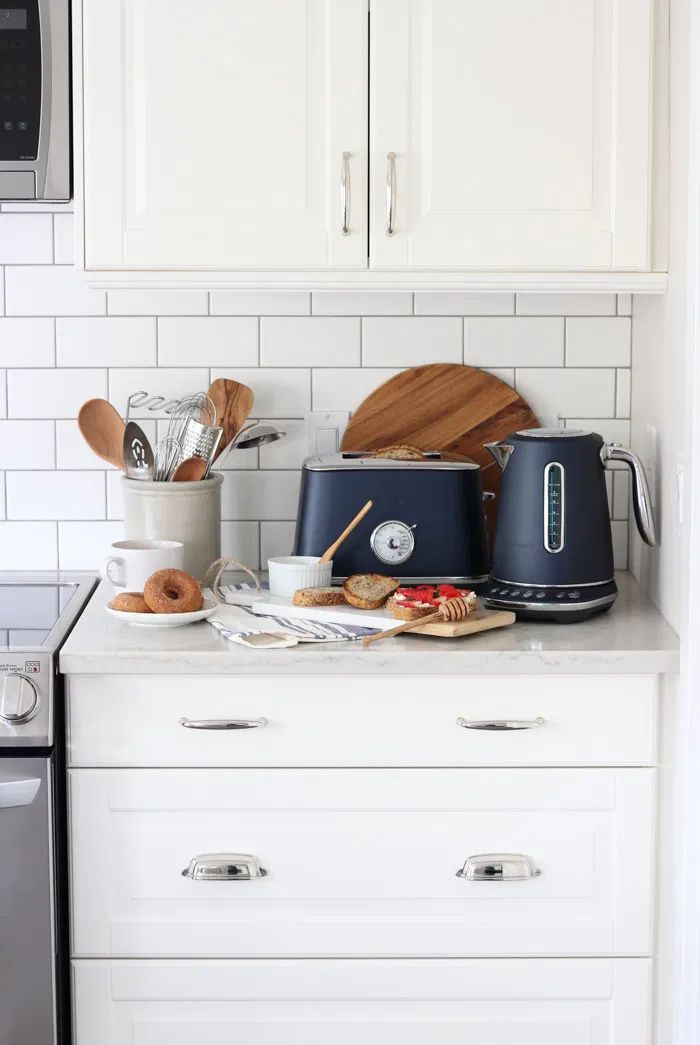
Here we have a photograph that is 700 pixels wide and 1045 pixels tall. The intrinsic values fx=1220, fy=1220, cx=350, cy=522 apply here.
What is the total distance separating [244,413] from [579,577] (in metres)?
0.71

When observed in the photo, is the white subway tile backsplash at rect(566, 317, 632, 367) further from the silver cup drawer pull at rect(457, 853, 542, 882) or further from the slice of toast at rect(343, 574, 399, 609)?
the silver cup drawer pull at rect(457, 853, 542, 882)

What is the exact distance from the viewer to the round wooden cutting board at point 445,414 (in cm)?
230

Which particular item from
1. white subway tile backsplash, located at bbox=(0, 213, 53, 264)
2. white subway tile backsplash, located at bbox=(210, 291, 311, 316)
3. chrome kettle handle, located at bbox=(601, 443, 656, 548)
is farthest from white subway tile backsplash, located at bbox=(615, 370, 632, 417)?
white subway tile backsplash, located at bbox=(0, 213, 53, 264)

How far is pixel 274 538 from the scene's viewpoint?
2.36 meters

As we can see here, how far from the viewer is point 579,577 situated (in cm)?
192

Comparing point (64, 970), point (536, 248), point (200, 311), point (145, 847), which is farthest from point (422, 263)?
point (64, 970)

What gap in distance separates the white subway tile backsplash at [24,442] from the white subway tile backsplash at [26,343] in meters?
0.12

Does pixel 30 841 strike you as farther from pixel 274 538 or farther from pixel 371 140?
pixel 371 140

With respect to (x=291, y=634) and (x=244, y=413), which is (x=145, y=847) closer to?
(x=291, y=634)

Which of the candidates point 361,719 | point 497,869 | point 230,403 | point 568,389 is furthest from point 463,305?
point 497,869

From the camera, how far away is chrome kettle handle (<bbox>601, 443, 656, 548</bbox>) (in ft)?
6.38

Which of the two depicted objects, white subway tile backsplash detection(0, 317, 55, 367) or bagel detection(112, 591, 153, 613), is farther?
white subway tile backsplash detection(0, 317, 55, 367)

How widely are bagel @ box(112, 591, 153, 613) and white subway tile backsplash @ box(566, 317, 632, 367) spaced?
0.95m

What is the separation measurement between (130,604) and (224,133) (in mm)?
750
